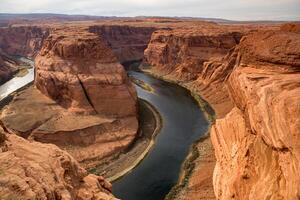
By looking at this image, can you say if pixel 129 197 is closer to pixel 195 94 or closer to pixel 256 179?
pixel 256 179

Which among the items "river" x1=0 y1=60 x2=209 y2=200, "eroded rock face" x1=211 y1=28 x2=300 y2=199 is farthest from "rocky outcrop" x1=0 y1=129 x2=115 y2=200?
"river" x1=0 y1=60 x2=209 y2=200

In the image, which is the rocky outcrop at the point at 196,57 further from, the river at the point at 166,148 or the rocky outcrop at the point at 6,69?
the rocky outcrop at the point at 6,69

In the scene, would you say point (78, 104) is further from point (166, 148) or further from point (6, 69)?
point (6, 69)

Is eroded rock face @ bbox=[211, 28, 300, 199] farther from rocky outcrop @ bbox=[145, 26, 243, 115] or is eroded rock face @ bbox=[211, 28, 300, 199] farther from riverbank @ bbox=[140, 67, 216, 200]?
rocky outcrop @ bbox=[145, 26, 243, 115]

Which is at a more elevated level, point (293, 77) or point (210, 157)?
point (293, 77)

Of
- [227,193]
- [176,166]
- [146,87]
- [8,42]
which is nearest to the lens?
[227,193]

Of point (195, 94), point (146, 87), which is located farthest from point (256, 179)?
point (146, 87)

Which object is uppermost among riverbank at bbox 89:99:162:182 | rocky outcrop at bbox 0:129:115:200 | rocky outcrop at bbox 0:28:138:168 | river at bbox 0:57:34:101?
rocky outcrop at bbox 0:129:115:200
